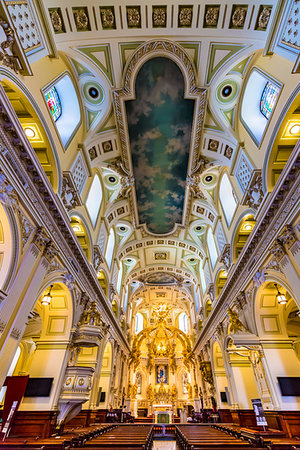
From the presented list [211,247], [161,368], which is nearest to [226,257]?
[211,247]

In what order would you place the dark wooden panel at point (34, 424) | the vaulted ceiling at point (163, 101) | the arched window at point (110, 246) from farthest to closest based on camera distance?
the arched window at point (110, 246), the vaulted ceiling at point (163, 101), the dark wooden panel at point (34, 424)

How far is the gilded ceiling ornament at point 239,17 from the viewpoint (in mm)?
8973

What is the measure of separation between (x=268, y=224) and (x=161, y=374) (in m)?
32.3

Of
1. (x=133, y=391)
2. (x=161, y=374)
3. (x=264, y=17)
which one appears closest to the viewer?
(x=264, y=17)

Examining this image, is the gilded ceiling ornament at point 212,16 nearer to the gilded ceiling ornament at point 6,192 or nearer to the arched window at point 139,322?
the gilded ceiling ornament at point 6,192

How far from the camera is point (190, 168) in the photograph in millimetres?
14883

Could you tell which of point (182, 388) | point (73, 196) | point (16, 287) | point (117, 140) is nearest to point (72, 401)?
point (16, 287)

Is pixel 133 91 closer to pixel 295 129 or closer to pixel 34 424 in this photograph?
pixel 295 129

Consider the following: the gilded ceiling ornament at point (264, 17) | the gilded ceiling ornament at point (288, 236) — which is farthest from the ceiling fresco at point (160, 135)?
the gilded ceiling ornament at point (288, 236)

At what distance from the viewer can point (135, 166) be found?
1552 cm

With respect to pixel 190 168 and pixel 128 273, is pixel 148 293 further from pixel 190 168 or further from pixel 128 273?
pixel 190 168

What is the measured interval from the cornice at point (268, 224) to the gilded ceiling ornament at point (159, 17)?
7466 millimetres

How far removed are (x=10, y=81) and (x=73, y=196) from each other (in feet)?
15.8

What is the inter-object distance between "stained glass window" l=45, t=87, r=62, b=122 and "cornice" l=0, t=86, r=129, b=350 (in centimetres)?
355
